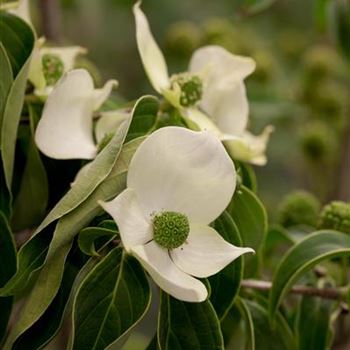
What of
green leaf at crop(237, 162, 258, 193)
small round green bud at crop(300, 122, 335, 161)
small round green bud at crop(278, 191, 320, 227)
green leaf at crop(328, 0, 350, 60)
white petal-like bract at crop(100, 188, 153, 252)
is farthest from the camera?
small round green bud at crop(300, 122, 335, 161)

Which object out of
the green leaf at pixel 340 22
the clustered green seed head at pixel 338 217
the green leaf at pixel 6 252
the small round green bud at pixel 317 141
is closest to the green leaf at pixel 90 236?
the green leaf at pixel 6 252

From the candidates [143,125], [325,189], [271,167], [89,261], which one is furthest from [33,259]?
[271,167]

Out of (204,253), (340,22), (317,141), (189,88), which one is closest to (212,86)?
(189,88)

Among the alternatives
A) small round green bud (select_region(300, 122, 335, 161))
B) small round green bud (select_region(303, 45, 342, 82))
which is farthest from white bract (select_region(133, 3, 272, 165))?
small round green bud (select_region(303, 45, 342, 82))

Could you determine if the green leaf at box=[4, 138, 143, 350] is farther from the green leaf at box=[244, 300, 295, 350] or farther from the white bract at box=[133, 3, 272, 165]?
the green leaf at box=[244, 300, 295, 350]

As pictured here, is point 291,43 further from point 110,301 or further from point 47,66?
point 110,301

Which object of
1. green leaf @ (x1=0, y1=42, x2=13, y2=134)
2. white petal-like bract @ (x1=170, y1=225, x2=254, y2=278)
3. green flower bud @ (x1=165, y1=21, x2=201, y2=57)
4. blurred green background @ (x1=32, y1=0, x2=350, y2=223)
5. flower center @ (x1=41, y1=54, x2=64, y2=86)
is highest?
green leaf @ (x1=0, y1=42, x2=13, y2=134)

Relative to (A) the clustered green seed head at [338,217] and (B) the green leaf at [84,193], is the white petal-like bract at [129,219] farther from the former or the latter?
(A) the clustered green seed head at [338,217]
